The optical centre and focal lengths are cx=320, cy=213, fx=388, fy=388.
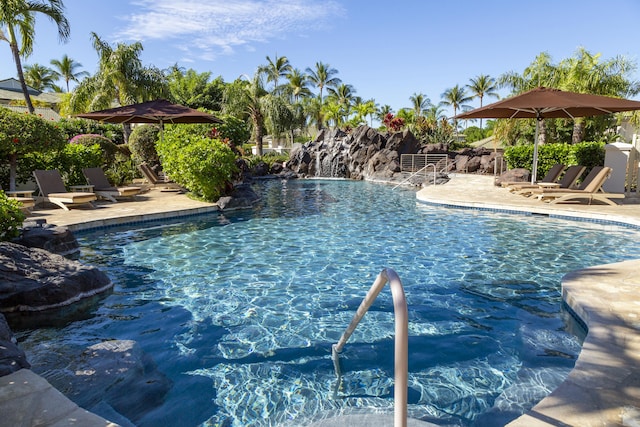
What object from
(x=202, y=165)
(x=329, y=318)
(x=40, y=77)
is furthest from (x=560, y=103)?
(x=40, y=77)

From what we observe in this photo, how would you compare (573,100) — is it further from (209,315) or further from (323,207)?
(209,315)

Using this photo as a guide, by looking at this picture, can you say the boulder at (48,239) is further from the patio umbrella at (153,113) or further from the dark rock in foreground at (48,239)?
the patio umbrella at (153,113)

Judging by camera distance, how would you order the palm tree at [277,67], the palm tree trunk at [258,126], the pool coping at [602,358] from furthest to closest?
the palm tree at [277,67] < the palm tree trunk at [258,126] < the pool coping at [602,358]

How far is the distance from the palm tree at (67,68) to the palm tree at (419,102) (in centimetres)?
5171

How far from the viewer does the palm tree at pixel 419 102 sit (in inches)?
2555

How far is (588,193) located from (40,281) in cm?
1350

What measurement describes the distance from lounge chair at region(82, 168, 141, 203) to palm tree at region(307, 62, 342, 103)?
47.0 m

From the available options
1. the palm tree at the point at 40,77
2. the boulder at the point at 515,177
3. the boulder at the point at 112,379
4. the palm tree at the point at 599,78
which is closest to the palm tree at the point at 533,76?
the palm tree at the point at 599,78

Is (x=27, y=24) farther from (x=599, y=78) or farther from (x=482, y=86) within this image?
(x=482, y=86)

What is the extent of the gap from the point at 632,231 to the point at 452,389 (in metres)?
8.62

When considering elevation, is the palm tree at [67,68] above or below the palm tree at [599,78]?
above

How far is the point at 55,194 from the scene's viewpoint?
11.4m

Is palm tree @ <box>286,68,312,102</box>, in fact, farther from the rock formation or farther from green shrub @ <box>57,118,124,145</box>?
green shrub @ <box>57,118,124,145</box>

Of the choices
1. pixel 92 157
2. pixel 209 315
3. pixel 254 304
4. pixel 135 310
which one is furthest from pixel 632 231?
pixel 92 157
